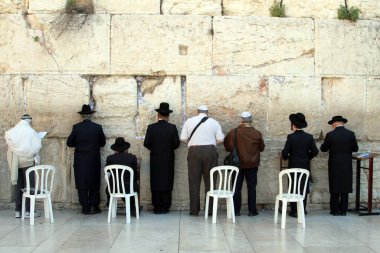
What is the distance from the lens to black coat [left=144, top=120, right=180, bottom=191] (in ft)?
26.9

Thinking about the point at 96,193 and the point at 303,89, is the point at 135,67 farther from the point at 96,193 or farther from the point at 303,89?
the point at 303,89

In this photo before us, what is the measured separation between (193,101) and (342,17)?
312 centimetres

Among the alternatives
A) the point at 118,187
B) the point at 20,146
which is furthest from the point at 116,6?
the point at 118,187

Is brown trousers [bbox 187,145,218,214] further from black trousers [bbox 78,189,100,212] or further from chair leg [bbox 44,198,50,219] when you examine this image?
chair leg [bbox 44,198,50,219]

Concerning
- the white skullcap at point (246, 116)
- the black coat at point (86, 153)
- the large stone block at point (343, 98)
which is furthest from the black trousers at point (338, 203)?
the black coat at point (86, 153)

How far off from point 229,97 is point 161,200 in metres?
2.17

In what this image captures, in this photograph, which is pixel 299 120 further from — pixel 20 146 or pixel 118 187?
pixel 20 146

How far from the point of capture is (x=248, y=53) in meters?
8.80

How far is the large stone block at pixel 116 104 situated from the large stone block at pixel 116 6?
122 centimetres

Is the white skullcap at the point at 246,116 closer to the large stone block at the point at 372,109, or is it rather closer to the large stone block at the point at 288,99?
the large stone block at the point at 288,99

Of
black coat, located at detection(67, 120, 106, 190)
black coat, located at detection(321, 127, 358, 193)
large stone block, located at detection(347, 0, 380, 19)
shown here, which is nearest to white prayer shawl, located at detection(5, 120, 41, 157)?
black coat, located at detection(67, 120, 106, 190)

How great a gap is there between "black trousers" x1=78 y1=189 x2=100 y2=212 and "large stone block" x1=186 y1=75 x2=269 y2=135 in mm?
2111

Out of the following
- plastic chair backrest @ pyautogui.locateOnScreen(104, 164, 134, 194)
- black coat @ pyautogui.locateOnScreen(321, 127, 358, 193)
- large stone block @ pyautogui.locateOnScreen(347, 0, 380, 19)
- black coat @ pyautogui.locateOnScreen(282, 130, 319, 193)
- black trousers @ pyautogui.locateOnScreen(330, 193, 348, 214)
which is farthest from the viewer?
large stone block @ pyautogui.locateOnScreen(347, 0, 380, 19)

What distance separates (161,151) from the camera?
8.21m
